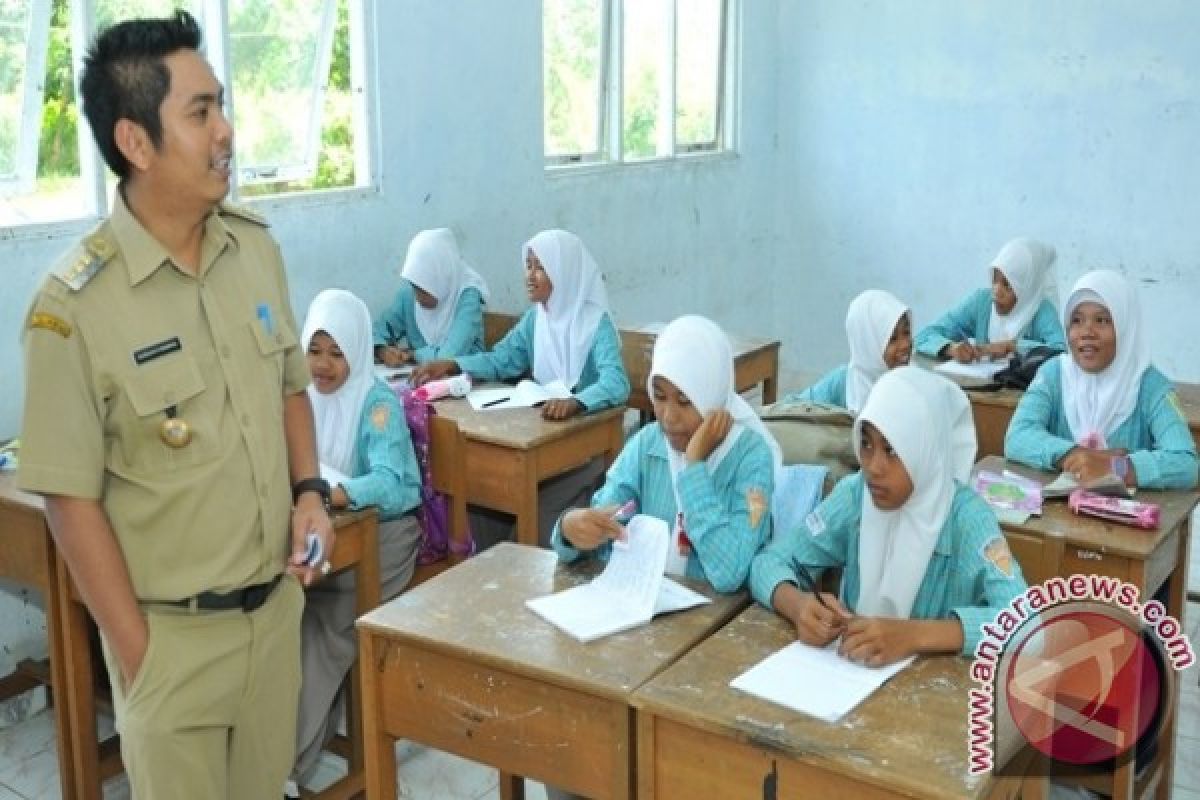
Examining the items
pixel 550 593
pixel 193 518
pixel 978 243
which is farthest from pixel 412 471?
pixel 978 243

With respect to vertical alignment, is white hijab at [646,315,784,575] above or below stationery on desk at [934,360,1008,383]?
above

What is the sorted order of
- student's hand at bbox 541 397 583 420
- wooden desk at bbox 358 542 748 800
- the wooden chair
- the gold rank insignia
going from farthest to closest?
1. student's hand at bbox 541 397 583 420
2. the wooden chair
3. wooden desk at bbox 358 542 748 800
4. the gold rank insignia

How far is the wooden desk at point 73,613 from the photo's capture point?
263 cm

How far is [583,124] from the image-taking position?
18.6 feet

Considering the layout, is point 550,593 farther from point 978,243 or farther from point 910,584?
point 978,243

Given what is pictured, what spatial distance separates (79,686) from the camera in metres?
2.64

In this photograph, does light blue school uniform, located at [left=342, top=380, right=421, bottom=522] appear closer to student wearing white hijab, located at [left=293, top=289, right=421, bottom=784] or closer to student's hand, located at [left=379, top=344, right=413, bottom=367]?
student wearing white hijab, located at [left=293, top=289, right=421, bottom=784]

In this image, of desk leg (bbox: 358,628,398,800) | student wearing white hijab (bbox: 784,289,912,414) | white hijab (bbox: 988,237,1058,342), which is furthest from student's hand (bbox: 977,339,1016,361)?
desk leg (bbox: 358,628,398,800)

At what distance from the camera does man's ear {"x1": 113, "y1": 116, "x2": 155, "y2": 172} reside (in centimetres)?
157

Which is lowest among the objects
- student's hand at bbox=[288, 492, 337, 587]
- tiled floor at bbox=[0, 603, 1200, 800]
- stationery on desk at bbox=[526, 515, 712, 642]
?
tiled floor at bbox=[0, 603, 1200, 800]

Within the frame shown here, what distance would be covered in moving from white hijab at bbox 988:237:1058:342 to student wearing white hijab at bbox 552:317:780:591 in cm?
252

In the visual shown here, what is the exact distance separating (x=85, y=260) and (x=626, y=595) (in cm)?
101

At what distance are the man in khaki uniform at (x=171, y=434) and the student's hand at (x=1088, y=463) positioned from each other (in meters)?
1.79

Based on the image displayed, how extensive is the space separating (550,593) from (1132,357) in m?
1.78
